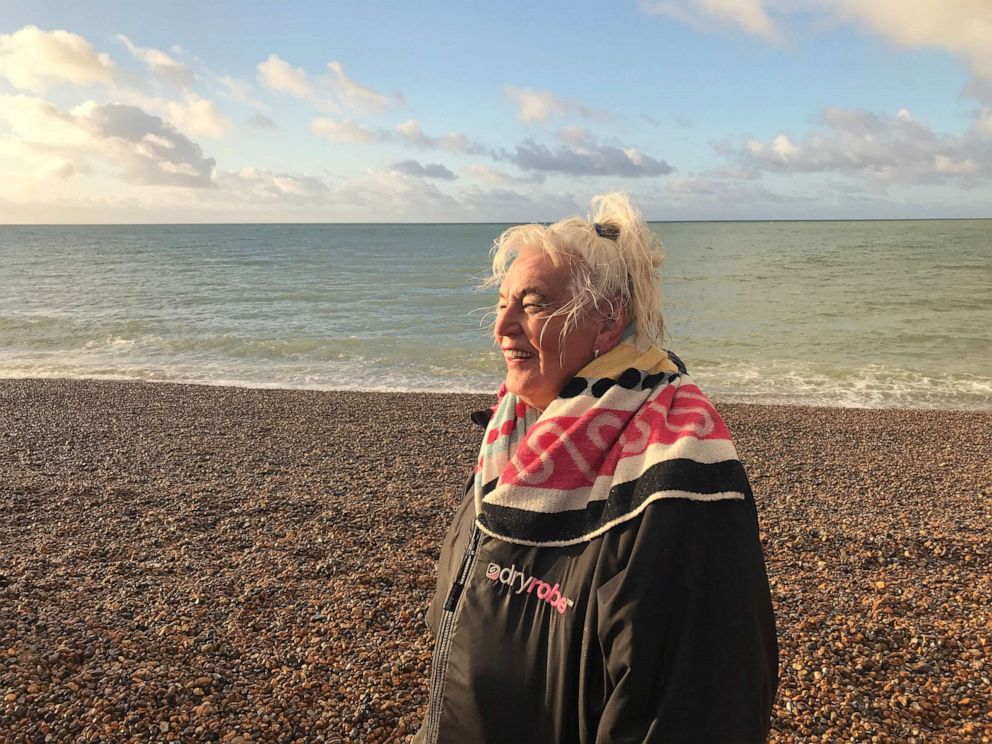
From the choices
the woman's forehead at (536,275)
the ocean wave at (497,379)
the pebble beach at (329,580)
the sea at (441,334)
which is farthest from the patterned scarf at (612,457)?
the ocean wave at (497,379)

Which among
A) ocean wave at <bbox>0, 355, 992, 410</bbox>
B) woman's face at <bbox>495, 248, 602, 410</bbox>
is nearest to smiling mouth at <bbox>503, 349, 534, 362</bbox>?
woman's face at <bbox>495, 248, 602, 410</bbox>

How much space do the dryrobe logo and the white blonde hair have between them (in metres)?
0.65

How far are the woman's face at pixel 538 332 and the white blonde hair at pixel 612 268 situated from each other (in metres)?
0.03

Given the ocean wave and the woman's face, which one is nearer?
the woman's face

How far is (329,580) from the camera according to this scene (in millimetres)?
5422

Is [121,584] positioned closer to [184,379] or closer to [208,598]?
[208,598]

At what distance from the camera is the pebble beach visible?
151 inches

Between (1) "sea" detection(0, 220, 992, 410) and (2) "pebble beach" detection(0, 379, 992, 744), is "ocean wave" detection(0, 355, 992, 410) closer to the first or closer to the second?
(1) "sea" detection(0, 220, 992, 410)

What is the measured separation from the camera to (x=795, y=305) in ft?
93.0

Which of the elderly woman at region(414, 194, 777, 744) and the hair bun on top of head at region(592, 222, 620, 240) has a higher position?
the hair bun on top of head at region(592, 222, 620, 240)

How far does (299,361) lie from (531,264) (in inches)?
691

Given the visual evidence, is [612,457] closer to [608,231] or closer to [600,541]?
[600,541]

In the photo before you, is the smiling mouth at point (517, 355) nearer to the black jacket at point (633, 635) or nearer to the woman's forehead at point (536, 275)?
the woman's forehead at point (536, 275)

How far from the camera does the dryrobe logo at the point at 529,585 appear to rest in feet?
5.41
